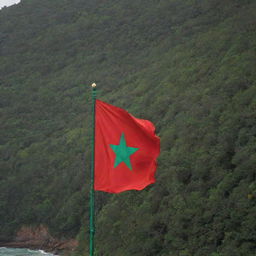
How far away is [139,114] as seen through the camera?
3556 centimetres

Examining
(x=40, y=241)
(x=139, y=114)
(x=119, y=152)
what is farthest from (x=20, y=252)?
(x=119, y=152)

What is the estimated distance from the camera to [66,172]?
127 feet

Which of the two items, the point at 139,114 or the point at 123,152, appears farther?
the point at 139,114

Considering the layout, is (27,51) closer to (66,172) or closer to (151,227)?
(66,172)

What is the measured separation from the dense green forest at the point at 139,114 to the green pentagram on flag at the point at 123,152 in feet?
25.0

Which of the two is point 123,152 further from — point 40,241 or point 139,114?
point 40,241

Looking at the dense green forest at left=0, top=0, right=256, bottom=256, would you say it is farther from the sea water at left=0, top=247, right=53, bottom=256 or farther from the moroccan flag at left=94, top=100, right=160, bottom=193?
the moroccan flag at left=94, top=100, right=160, bottom=193

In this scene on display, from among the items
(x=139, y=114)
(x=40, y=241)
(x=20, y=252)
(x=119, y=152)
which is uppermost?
(x=139, y=114)

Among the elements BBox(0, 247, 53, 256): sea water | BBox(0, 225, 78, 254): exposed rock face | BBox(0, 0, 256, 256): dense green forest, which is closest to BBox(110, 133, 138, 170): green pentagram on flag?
BBox(0, 0, 256, 256): dense green forest

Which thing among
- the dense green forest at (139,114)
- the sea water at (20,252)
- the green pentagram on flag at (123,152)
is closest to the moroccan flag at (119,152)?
the green pentagram on flag at (123,152)

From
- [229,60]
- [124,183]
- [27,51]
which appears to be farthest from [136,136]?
[27,51]

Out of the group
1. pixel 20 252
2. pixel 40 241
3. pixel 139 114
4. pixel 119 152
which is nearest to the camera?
pixel 119 152

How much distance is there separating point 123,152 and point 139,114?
24667 millimetres

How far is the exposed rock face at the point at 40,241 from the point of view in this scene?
3306 cm
